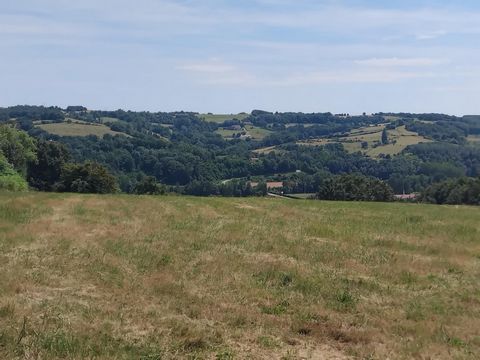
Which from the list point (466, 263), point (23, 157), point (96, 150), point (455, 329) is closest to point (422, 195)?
point (23, 157)

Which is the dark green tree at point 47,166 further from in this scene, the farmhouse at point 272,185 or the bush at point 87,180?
the farmhouse at point 272,185

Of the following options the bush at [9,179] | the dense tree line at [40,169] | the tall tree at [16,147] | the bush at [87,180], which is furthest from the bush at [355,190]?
the tall tree at [16,147]

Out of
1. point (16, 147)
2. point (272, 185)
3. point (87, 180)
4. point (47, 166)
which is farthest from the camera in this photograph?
point (272, 185)

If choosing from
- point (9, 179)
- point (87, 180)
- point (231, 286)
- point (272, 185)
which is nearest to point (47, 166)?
point (87, 180)

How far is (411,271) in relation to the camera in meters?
20.2

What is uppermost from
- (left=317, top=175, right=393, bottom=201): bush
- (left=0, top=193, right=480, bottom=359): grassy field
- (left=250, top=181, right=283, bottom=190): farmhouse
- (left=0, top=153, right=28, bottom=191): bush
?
(left=0, top=193, right=480, bottom=359): grassy field

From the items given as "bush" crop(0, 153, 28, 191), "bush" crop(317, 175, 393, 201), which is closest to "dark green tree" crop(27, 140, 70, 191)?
"bush" crop(0, 153, 28, 191)

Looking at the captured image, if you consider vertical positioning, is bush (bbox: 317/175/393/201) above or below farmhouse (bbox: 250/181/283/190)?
above

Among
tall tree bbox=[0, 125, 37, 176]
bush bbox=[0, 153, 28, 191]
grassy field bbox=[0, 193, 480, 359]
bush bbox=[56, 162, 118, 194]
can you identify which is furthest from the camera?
tall tree bbox=[0, 125, 37, 176]

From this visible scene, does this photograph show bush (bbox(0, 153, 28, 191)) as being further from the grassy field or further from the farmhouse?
the farmhouse

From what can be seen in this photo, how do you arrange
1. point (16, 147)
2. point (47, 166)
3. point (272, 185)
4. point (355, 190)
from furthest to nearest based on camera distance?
point (272, 185)
point (47, 166)
point (355, 190)
point (16, 147)

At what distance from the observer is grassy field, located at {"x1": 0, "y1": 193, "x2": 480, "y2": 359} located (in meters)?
12.3

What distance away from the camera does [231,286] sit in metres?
17.1

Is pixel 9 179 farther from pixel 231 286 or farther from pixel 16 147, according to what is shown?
pixel 231 286
